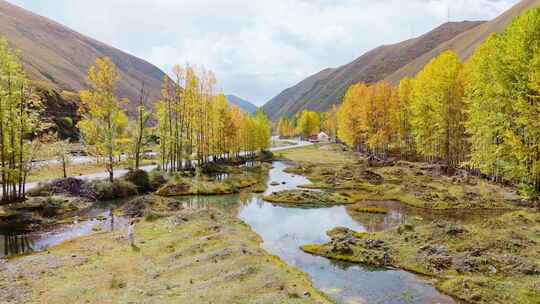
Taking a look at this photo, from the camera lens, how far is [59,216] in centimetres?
3956

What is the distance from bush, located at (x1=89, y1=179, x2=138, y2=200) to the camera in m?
49.9

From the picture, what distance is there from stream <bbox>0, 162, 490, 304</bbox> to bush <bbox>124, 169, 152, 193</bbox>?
8.76 m

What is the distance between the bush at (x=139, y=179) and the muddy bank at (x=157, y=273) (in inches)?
1019

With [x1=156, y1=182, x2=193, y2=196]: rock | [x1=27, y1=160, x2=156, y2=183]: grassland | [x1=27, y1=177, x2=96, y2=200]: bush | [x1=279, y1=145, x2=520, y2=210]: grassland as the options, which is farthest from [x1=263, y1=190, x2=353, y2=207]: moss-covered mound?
[x1=27, y1=160, x2=156, y2=183]: grassland

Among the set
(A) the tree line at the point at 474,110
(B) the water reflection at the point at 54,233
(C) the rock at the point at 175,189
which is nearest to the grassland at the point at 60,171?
(C) the rock at the point at 175,189

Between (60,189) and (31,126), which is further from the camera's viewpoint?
(60,189)

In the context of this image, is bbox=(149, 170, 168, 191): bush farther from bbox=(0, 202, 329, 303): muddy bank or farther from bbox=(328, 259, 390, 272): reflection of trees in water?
bbox=(328, 259, 390, 272): reflection of trees in water

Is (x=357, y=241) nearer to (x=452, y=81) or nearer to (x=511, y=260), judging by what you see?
(x=511, y=260)

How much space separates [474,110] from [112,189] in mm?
55006

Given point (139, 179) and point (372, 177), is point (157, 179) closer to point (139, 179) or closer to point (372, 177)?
point (139, 179)

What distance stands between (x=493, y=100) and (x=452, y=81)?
18704mm

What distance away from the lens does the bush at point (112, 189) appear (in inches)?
1965

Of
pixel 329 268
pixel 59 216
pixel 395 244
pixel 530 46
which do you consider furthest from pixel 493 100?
pixel 59 216

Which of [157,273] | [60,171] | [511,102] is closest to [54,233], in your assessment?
[157,273]
